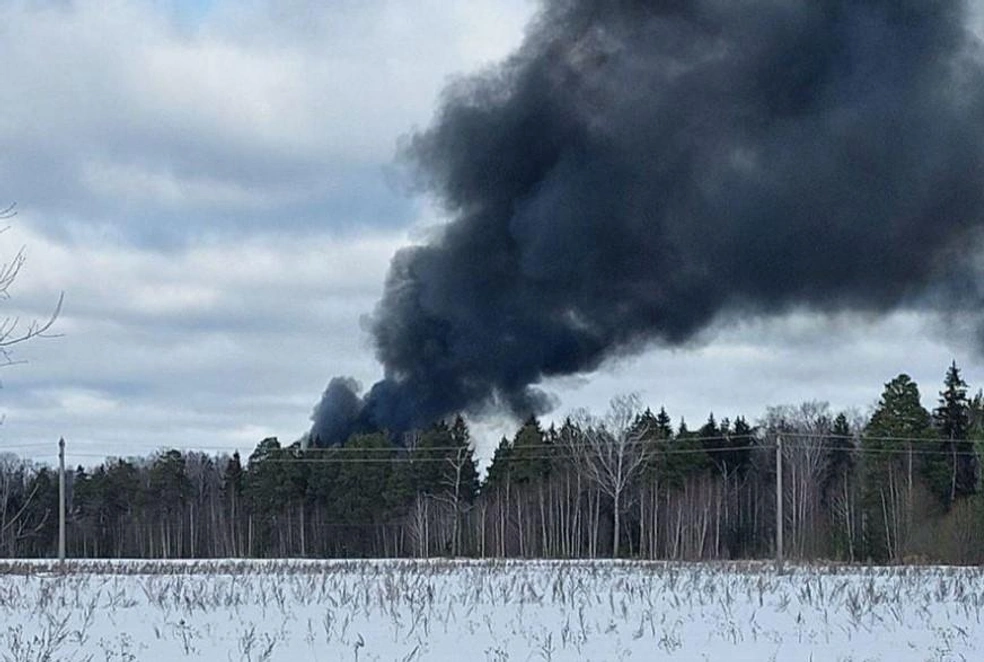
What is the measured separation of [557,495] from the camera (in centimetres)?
7100

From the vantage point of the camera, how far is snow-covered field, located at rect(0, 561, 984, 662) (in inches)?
516

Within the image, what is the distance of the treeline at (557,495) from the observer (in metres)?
64.5

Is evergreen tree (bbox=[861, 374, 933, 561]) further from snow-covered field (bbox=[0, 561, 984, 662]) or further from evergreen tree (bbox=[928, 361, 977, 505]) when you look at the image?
snow-covered field (bbox=[0, 561, 984, 662])

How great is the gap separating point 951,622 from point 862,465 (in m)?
49.6

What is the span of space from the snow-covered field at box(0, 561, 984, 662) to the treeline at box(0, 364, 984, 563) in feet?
134

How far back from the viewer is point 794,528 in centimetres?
6469

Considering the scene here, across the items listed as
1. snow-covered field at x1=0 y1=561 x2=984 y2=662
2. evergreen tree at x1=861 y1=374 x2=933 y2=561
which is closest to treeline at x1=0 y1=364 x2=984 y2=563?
evergreen tree at x1=861 y1=374 x2=933 y2=561

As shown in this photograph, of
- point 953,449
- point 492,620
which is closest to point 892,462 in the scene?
point 953,449

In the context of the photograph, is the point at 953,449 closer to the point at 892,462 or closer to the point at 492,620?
the point at 892,462

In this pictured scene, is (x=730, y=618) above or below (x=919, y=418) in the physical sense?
below

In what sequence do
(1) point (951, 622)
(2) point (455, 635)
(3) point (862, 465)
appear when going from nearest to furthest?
(2) point (455, 635) → (1) point (951, 622) → (3) point (862, 465)

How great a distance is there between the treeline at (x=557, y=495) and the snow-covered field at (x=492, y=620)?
40.7 metres

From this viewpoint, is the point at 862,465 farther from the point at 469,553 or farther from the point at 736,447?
the point at 469,553

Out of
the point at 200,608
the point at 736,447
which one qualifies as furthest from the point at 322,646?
the point at 736,447
